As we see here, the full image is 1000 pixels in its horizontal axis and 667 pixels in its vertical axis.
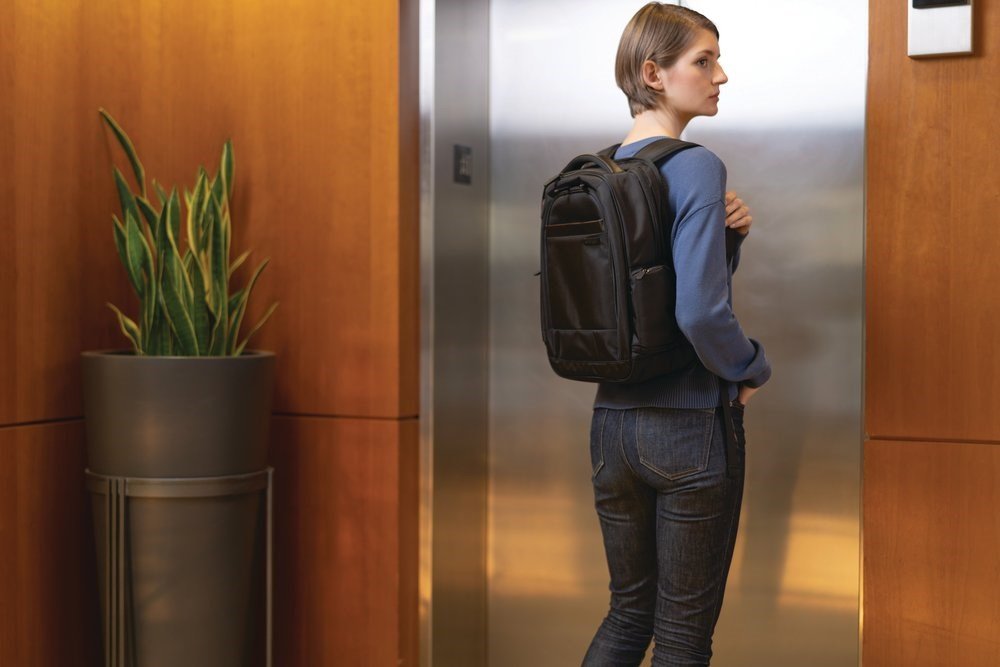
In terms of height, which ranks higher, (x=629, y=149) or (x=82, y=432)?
(x=629, y=149)

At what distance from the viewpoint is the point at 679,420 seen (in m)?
1.99

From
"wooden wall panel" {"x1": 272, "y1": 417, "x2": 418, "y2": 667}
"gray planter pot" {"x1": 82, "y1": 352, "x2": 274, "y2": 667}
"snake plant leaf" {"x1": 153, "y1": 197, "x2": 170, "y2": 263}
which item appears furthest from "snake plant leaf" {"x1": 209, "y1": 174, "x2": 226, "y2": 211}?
"wooden wall panel" {"x1": 272, "y1": 417, "x2": 418, "y2": 667}

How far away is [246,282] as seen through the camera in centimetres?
303

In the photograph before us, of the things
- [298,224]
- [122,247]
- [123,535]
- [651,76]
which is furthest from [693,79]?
[123,535]

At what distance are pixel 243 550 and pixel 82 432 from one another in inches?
21.7

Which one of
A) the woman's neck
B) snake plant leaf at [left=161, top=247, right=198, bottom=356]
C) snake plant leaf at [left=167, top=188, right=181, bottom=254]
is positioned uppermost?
the woman's neck

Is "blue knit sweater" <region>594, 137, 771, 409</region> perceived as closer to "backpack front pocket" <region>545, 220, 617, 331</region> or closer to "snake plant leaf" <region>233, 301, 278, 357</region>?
"backpack front pocket" <region>545, 220, 617, 331</region>

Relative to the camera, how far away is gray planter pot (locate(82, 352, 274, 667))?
8.36 ft

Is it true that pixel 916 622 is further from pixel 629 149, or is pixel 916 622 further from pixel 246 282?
pixel 246 282

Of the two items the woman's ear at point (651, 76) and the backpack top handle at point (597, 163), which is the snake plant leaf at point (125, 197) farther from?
the woman's ear at point (651, 76)

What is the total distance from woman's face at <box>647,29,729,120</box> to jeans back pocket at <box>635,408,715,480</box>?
0.59 metres

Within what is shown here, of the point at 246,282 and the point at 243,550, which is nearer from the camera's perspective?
the point at 243,550

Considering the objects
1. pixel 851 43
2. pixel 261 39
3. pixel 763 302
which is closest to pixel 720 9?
pixel 851 43

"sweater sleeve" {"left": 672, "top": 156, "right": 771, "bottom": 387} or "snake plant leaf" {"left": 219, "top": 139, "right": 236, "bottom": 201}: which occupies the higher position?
"snake plant leaf" {"left": 219, "top": 139, "right": 236, "bottom": 201}
